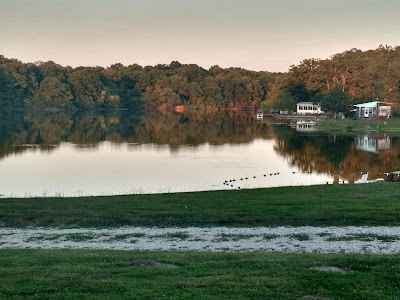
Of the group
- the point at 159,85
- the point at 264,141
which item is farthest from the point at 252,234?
the point at 159,85

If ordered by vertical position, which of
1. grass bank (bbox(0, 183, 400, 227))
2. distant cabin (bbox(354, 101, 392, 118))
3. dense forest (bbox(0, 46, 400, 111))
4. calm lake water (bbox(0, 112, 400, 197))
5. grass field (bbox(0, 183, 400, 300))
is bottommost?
calm lake water (bbox(0, 112, 400, 197))

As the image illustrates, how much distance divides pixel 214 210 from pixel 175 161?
2230 centimetres

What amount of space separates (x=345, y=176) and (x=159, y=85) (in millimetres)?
132288

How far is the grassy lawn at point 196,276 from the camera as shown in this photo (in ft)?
27.4

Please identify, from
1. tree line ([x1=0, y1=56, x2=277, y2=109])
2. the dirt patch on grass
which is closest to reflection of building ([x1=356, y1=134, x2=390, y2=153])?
the dirt patch on grass

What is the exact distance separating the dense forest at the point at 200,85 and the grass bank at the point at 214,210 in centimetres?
7636

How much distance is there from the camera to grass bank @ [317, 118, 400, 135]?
74.6 m

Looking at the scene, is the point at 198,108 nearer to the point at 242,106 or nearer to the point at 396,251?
the point at 242,106

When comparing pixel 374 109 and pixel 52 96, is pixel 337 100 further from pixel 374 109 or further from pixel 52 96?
pixel 52 96

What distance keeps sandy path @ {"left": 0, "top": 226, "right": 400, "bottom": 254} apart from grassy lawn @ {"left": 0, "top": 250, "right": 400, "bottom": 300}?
1897 mm

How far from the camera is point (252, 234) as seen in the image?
1473 centimetres

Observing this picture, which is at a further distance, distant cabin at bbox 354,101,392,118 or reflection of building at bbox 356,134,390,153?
distant cabin at bbox 354,101,392,118

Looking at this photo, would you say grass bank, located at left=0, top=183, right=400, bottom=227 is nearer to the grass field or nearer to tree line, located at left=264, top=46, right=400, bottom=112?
the grass field

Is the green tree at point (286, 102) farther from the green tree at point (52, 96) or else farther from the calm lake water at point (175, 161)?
the green tree at point (52, 96)
